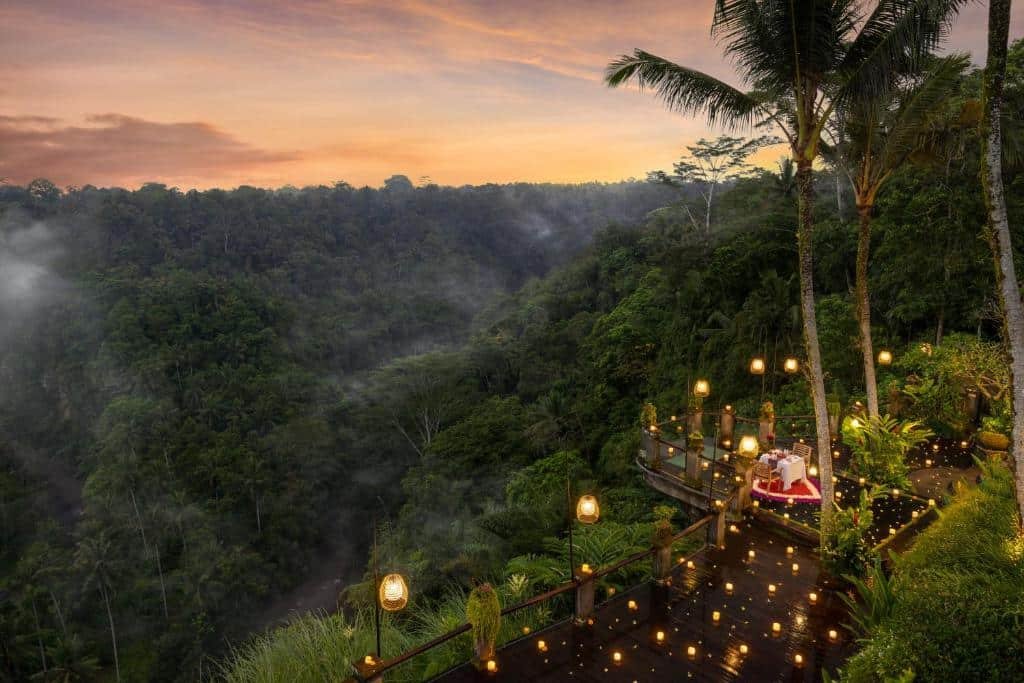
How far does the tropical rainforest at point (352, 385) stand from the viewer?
A: 1888 centimetres

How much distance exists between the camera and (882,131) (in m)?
11.9

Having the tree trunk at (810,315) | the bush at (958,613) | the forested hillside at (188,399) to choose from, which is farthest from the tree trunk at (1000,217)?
the forested hillside at (188,399)

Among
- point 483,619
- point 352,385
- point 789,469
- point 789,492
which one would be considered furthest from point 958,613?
point 352,385

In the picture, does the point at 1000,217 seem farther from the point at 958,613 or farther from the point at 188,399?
the point at 188,399

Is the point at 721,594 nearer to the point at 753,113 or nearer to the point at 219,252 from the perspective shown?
the point at 753,113

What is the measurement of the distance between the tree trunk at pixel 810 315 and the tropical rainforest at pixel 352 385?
3.86m

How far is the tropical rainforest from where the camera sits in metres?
18.9

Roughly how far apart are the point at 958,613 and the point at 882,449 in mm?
8321

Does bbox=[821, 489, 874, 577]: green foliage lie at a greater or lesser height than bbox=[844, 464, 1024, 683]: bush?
lesser

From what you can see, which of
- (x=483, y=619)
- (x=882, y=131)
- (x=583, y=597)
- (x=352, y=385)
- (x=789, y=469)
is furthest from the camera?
(x=352, y=385)

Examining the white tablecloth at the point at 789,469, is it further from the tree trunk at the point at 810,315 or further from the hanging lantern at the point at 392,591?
the hanging lantern at the point at 392,591

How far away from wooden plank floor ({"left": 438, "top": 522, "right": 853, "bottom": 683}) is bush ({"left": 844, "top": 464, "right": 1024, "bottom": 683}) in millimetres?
1143

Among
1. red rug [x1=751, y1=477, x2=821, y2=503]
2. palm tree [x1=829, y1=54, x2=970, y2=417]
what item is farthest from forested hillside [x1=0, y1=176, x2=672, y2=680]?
palm tree [x1=829, y1=54, x2=970, y2=417]

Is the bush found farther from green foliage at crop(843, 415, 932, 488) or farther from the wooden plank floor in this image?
green foliage at crop(843, 415, 932, 488)
